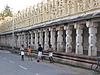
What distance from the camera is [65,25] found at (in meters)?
38.0

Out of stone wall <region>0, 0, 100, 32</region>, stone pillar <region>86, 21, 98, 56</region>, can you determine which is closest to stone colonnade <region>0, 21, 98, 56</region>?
stone pillar <region>86, 21, 98, 56</region>

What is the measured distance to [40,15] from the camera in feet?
190

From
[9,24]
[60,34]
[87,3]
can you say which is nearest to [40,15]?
[60,34]

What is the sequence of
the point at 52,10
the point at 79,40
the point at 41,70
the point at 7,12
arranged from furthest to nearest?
the point at 7,12 → the point at 52,10 → the point at 79,40 → the point at 41,70

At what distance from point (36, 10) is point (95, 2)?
31174 millimetres

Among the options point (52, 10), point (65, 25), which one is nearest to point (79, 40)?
point (65, 25)

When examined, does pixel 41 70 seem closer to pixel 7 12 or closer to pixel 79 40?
pixel 79 40

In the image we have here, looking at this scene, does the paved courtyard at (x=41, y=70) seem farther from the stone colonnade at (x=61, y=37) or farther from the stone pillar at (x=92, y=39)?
the stone colonnade at (x=61, y=37)

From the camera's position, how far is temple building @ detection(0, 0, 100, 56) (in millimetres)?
31000

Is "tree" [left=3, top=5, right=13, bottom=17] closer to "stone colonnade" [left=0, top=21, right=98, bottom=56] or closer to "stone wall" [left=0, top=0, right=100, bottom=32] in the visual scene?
"stone wall" [left=0, top=0, right=100, bottom=32]

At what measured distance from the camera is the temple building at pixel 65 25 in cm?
3100

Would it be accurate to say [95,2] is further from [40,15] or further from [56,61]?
[40,15]

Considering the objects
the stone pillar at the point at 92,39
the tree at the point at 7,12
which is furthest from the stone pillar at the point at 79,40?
the tree at the point at 7,12

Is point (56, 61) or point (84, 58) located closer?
point (84, 58)
